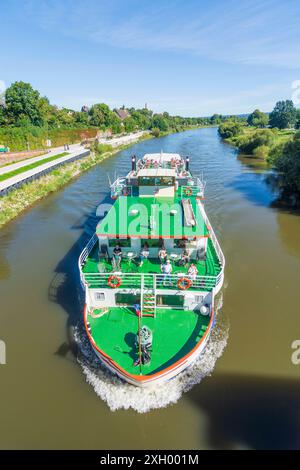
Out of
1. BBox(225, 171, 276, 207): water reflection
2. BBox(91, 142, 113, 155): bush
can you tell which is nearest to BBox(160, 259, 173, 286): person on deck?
BBox(225, 171, 276, 207): water reflection

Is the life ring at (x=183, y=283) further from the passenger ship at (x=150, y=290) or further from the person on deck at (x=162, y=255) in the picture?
the person on deck at (x=162, y=255)

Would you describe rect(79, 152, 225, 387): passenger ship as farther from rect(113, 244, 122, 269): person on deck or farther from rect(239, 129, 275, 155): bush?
rect(239, 129, 275, 155): bush

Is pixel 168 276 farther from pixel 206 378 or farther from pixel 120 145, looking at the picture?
pixel 120 145

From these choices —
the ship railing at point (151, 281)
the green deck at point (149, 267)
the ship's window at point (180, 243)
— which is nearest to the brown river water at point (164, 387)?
the green deck at point (149, 267)

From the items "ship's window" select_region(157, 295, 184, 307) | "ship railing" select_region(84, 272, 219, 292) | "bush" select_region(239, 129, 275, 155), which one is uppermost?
"bush" select_region(239, 129, 275, 155)
